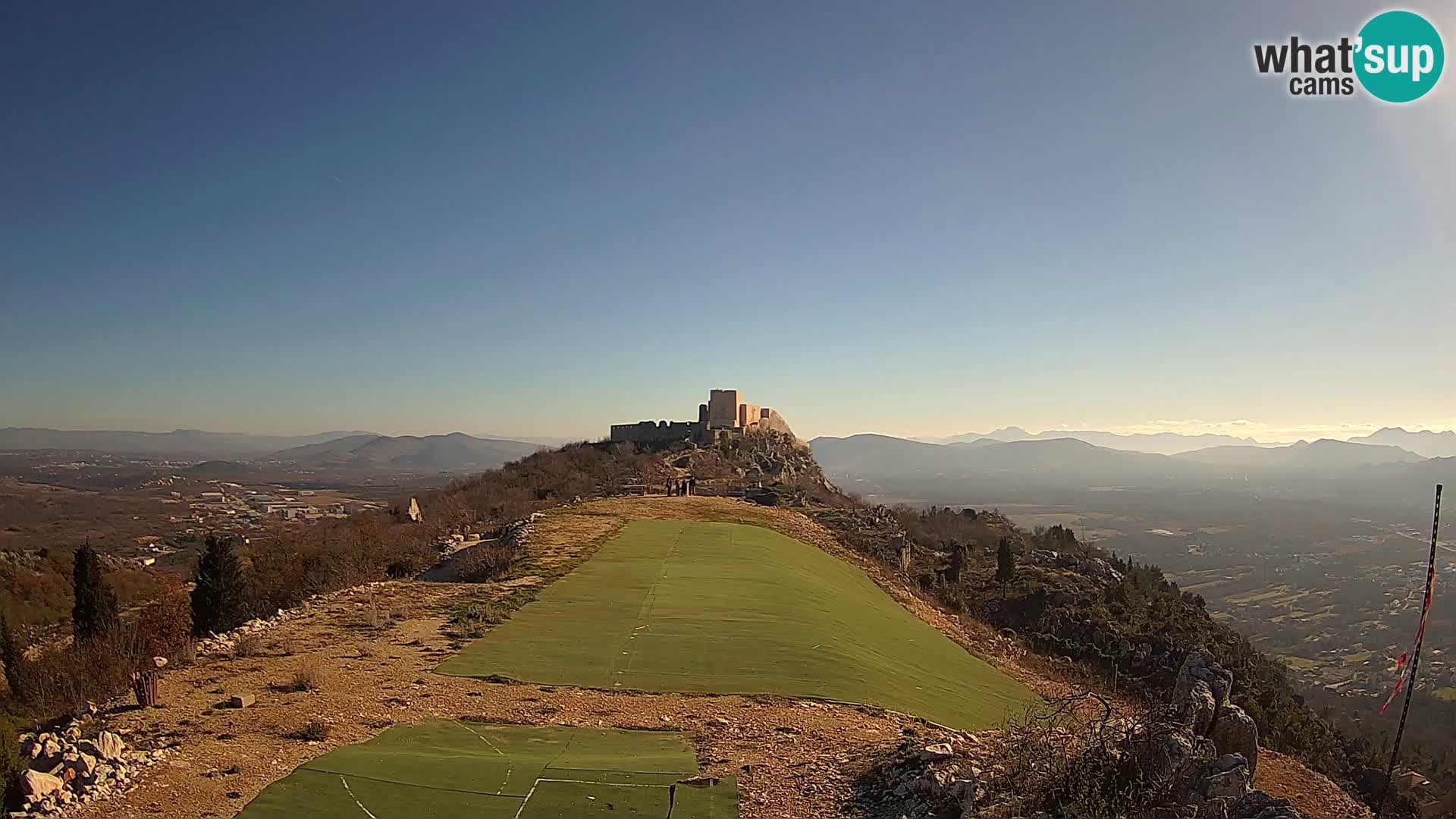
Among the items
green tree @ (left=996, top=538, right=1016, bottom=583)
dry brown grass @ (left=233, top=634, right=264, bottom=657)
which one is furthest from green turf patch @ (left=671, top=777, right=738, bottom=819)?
green tree @ (left=996, top=538, right=1016, bottom=583)

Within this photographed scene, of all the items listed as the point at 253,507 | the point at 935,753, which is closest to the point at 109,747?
the point at 935,753

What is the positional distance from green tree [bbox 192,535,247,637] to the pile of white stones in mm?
12381

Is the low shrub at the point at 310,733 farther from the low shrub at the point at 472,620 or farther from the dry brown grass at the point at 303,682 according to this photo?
the low shrub at the point at 472,620

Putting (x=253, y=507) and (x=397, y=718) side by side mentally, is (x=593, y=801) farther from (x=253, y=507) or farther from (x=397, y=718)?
(x=253, y=507)

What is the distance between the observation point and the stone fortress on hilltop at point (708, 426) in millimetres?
74250

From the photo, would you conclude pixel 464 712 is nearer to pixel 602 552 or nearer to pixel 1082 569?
pixel 602 552

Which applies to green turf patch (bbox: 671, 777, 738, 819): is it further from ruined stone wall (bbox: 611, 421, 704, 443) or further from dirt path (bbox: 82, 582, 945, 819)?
ruined stone wall (bbox: 611, 421, 704, 443)

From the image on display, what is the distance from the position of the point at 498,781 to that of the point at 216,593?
16.4 m

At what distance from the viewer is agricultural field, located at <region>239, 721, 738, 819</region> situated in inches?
324

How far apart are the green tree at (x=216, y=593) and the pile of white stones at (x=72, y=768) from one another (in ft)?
40.6

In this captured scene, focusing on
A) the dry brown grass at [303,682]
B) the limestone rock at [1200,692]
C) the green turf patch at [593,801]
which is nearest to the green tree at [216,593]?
the dry brown grass at [303,682]

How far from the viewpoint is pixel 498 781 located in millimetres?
8969

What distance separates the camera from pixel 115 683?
12.4 metres

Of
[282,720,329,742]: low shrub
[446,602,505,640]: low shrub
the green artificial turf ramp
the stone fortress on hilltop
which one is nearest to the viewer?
[282,720,329,742]: low shrub
